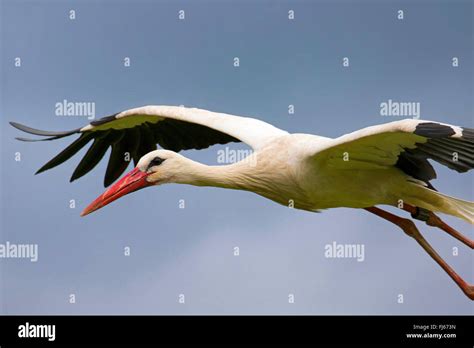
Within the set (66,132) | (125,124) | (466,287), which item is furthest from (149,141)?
(466,287)

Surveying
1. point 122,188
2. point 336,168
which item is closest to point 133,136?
point 122,188

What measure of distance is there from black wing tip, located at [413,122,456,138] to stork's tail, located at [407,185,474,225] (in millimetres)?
1449

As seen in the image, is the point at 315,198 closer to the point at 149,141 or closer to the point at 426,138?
the point at 426,138

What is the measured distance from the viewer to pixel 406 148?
7.59 meters

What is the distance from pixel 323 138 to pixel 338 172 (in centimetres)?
30

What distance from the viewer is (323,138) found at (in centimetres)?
800

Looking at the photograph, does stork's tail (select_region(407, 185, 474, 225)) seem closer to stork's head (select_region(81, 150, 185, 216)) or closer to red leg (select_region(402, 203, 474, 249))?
red leg (select_region(402, 203, 474, 249))

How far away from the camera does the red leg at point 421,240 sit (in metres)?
8.80

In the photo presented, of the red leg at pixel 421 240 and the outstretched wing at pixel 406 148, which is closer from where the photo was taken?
the outstretched wing at pixel 406 148

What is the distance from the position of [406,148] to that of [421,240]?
1.78 meters

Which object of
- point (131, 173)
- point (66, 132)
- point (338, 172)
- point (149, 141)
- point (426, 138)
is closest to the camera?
point (426, 138)

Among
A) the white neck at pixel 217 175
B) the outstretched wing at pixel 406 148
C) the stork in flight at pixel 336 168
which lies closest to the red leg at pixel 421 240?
the stork in flight at pixel 336 168

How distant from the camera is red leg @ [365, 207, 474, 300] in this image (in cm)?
880

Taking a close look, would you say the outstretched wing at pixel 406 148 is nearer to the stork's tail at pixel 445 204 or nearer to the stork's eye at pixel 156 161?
the stork's tail at pixel 445 204
